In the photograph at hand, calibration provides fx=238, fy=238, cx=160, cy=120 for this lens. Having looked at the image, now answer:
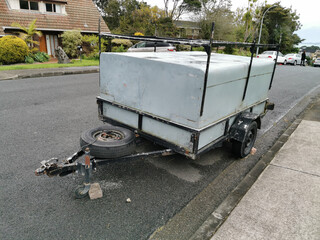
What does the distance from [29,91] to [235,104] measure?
7.83m

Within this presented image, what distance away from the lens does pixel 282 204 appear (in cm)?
330

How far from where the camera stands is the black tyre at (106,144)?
317cm

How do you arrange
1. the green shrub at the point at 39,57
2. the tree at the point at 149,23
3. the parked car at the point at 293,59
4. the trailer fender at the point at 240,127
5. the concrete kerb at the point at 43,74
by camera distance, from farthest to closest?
the tree at the point at 149,23
the parked car at the point at 293,59
the green shrub at the point at 39,57
the concrete kerb at the point at 43,74
the trailer fender at the point at 240,127

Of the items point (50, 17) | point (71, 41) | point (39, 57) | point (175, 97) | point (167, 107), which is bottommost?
point (39, 57)

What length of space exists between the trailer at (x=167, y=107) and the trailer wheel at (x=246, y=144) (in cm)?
2

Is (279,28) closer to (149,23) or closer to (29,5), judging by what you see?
(149,23)

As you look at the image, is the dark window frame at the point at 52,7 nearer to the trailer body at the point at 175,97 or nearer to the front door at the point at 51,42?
the front door at the point at 51,42

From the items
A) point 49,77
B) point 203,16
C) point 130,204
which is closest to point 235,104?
point 130,204

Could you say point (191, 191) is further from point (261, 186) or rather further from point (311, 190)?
point (311, 190)

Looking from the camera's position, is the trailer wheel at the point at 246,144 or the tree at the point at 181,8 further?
the tree at the point at 181,8

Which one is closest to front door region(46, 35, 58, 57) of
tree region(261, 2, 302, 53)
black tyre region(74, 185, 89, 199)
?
black tyre region(74, 185, 89, 199)

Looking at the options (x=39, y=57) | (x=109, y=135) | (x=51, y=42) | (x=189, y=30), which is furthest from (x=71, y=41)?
(x=189, y=30)

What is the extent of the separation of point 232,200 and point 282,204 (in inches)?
26.7

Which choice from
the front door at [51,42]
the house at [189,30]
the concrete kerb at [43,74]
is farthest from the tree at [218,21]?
the concrete kerb at [43,74]
